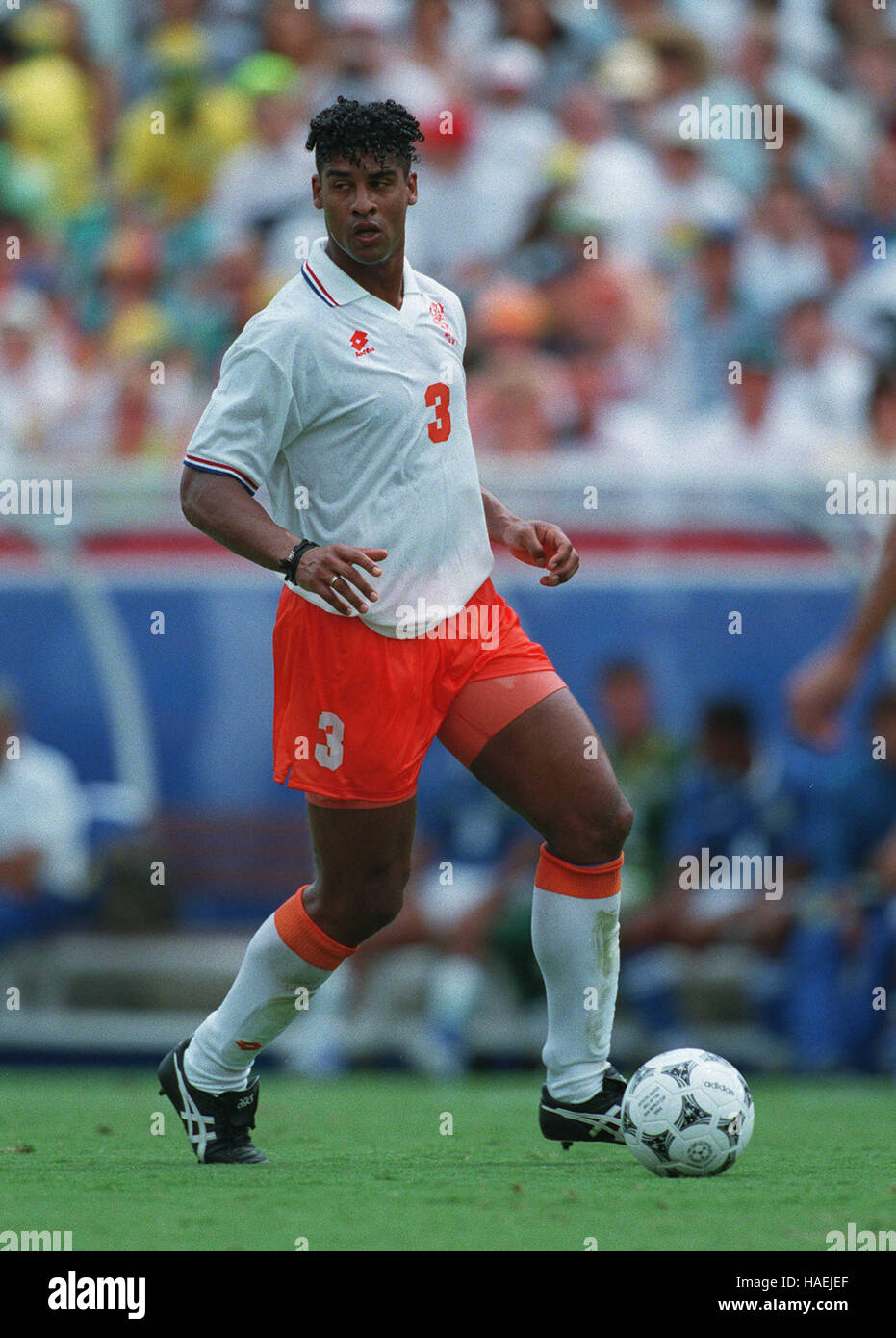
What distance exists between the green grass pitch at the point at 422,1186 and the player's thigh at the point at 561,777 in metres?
0.86

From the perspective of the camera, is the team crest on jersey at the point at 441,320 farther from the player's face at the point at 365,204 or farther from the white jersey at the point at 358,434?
the player's face at the point at 365,204

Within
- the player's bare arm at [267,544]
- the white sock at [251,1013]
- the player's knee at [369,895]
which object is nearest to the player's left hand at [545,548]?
the player's bare arm at [267,544]

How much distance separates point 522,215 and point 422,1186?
302 inches

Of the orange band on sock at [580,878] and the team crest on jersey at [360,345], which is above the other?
the team crest on jersey at [360,345]

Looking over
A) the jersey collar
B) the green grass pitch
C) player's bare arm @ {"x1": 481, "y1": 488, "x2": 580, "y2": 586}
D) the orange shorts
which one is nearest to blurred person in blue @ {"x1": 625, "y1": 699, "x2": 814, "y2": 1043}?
the green grass pitch

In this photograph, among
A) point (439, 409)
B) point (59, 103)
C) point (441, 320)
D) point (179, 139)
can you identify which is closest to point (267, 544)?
point (439, 409)

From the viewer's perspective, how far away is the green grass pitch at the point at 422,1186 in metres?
4.27

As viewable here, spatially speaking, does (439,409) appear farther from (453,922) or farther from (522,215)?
(522,215)

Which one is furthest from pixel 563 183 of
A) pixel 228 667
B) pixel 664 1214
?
pixel 664 1214

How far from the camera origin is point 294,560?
4930 millimetres

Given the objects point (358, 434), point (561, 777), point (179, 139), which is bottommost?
point (561, 777)

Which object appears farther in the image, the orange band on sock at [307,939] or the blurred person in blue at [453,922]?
the blurred person in blue at [453,922]

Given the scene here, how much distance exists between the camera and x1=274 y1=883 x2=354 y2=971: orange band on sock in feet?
17.8
